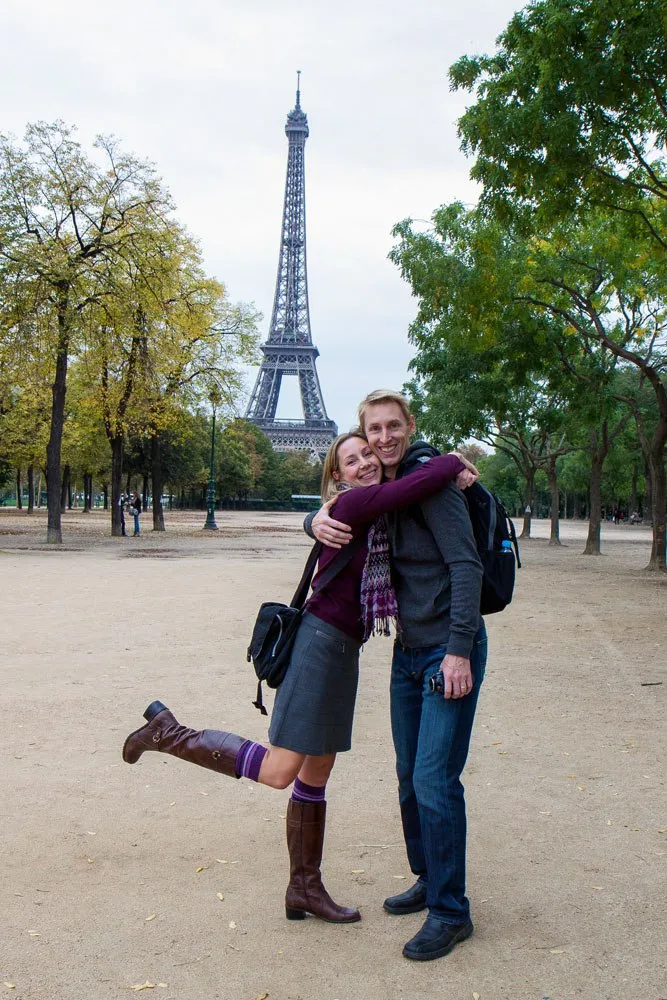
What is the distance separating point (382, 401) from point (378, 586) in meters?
0.65

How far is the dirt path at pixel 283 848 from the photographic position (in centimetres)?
305

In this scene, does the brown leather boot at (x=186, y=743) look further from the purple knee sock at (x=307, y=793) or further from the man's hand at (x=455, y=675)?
the man's hand at (x=455, y=675)

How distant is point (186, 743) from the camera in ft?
11.6

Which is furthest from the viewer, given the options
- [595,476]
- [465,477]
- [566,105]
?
[595,476]

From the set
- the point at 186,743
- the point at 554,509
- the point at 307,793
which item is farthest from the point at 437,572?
the point at 554,509

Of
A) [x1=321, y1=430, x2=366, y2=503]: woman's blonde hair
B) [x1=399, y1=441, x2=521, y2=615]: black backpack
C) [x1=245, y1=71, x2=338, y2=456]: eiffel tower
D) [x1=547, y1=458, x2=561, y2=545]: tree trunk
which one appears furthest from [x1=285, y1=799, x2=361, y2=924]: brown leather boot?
[x1=245, y1=71, x2=338, y2=456]: eiffel tower

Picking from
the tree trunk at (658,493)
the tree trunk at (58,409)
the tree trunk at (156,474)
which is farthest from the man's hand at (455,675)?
the tree trunk at (156,474)

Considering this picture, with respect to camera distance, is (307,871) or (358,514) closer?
(358,514)

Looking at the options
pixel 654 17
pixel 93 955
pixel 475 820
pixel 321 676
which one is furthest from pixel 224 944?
pixel 654 17

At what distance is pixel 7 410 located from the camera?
1523 inches

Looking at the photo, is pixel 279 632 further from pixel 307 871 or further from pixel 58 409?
pixel 58 409

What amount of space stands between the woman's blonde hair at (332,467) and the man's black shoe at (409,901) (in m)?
1.46

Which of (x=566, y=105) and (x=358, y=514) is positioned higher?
(x=566, y=105)

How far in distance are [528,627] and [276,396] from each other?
8168 centimetres
